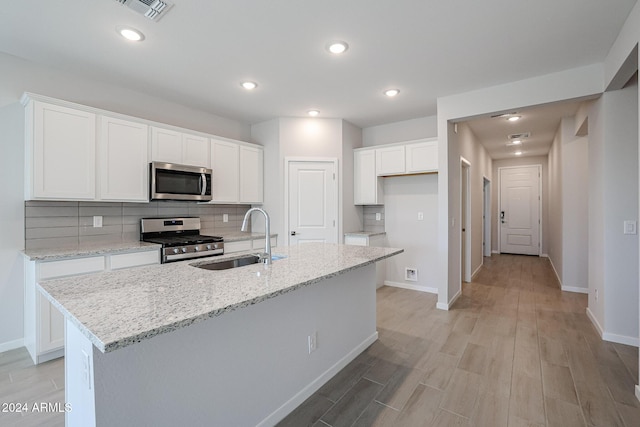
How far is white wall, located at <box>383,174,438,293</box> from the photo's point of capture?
4.42m

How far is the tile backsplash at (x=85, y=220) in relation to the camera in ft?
9.08

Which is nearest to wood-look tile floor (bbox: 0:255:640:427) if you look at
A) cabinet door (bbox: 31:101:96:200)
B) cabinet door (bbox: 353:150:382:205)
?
cabinet door (bbox: 31:101:96:200)

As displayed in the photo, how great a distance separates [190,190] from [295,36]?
2085 millimetres

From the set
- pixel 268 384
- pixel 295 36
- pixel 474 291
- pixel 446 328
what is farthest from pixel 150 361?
pixel 474 291

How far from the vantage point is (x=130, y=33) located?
2.27m

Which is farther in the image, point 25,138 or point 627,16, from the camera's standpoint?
point 25,138

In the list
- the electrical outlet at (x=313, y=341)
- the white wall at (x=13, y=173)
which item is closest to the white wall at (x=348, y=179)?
the electrical outlet at (x=313, y=341)

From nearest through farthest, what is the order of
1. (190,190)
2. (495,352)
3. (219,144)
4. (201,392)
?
1. (201,392)
2. (495,352)
3. (190,190)
4. (219,144)

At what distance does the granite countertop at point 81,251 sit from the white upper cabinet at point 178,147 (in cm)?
98

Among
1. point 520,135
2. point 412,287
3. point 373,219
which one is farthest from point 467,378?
point 520,135

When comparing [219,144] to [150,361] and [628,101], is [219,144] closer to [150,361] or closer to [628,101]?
[150,361]

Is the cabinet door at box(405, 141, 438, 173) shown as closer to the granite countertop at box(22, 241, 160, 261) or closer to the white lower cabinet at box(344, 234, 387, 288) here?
the white lower cabinet at box(344, 234, 387, 288)

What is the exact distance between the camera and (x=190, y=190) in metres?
3.55

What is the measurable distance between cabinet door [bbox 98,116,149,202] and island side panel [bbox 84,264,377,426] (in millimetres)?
2252
